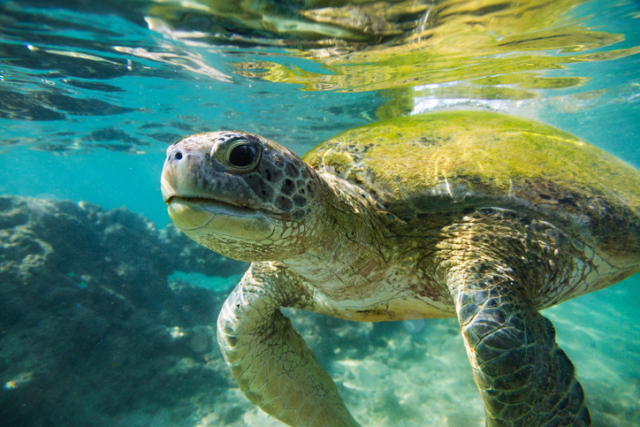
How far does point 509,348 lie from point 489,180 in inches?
56.1

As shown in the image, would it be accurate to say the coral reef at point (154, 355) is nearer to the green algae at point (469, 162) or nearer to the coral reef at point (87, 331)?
the coral reef at point (87, 331)

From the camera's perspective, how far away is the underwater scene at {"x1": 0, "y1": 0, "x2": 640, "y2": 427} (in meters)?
5.13

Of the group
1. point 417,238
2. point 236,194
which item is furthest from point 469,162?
point 236,194

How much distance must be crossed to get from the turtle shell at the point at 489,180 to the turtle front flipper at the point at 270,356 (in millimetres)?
1318

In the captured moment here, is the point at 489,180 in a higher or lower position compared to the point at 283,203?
lower

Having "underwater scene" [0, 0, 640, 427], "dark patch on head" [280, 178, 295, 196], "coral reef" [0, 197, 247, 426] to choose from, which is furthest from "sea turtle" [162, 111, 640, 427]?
"coral reef" [0, 197, 247, 426]

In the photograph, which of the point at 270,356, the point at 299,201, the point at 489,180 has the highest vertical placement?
the point at 299,201

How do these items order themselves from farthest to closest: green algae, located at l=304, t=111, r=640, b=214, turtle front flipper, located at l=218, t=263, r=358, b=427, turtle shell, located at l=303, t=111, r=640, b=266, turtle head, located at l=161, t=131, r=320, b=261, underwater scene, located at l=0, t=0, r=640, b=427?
underwater scene, located at l=0, t=0, r=640, b=427
turtle front flipper, located at l=218, t=263, r=358, b=427
green algae, located at l=304, t=111, r=640, b=214
turtle shell, located at l=303, t=111, r=640, b=266
turtle head, located at l=161, t=131, r=320, b=261

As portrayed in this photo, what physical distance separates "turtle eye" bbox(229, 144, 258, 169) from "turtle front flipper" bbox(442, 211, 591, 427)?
170 centimetres

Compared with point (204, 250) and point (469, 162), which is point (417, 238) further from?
point (204, 250)

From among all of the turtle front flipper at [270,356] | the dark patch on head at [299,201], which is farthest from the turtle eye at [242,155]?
the turtle front flipper at [270,356]

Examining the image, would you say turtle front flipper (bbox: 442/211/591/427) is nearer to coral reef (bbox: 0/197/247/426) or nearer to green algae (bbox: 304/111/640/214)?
green algae (bbox: 304/111/640/214)

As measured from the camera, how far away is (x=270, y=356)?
10.1ft

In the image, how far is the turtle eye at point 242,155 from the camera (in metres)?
1.56
